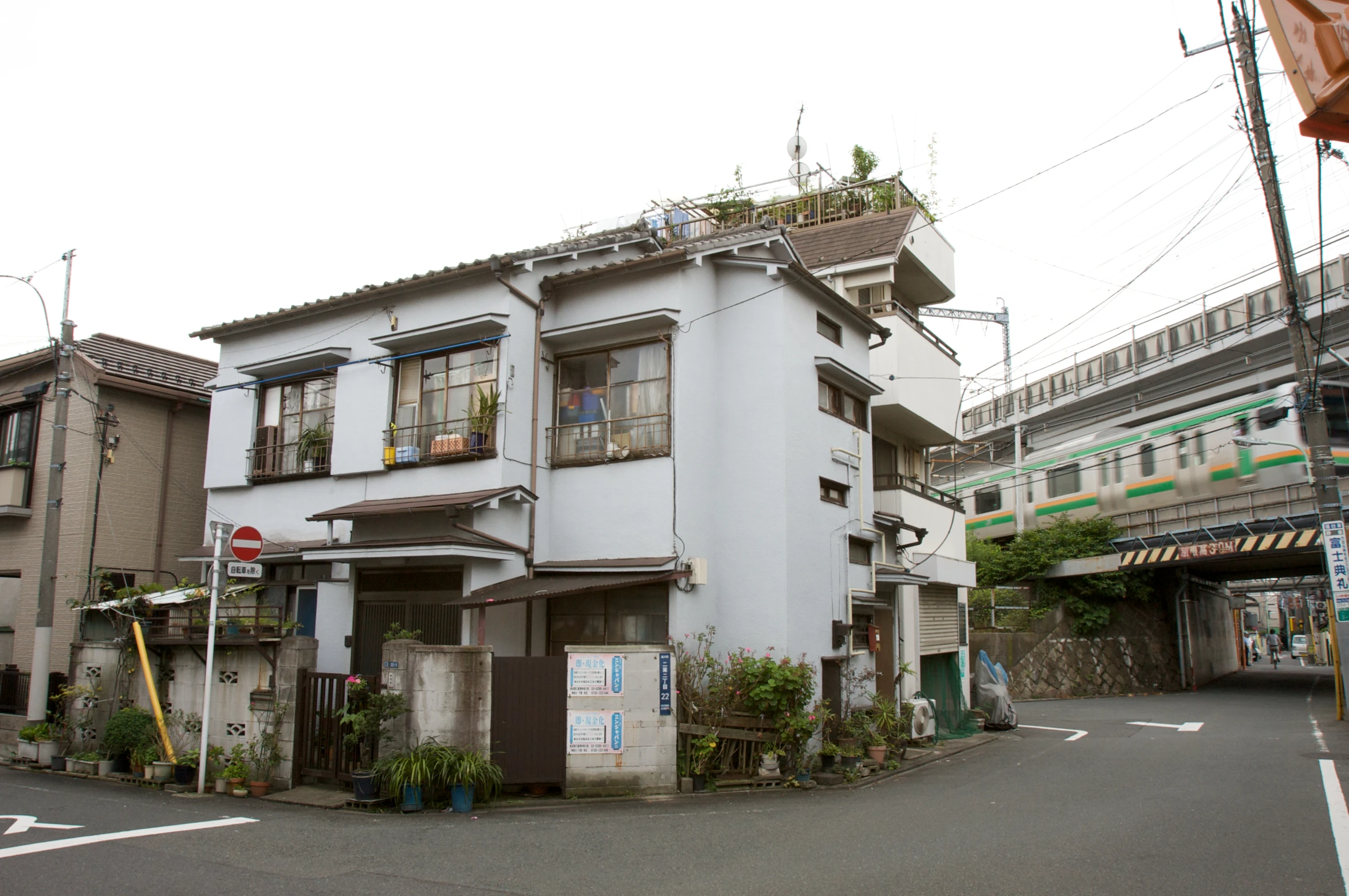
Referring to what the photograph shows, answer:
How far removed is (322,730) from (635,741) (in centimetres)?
432

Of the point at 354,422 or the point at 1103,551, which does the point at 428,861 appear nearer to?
the point at 354,422

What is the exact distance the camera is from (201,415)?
19.2m

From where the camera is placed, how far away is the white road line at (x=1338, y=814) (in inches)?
292

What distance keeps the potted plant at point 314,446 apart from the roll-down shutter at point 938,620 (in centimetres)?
1256

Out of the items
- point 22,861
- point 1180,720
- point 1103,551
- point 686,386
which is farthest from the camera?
point 1103,551

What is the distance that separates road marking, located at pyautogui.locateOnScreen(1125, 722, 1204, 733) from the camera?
1841 cm

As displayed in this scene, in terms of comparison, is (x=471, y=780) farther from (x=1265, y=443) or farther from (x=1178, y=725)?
(x=1265, y=443)

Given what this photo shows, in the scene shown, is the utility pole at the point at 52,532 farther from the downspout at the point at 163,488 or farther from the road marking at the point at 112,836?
the road marking at the point at 112,836

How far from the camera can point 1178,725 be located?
63.2ft

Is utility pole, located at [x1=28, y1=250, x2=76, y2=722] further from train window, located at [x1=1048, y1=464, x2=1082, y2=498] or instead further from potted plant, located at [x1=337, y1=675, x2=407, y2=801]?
train window, located at [x1=1048, y1=464, x2=1082, y2=498]

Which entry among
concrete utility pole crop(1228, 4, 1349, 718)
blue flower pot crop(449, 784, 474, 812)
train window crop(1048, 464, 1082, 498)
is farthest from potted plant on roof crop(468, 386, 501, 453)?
train window crop(1048, 464, 1082, 498)

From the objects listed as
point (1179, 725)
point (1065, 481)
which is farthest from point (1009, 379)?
point (1179, 725)

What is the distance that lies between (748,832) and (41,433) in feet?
59.1

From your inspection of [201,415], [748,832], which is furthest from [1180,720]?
[201,415]
